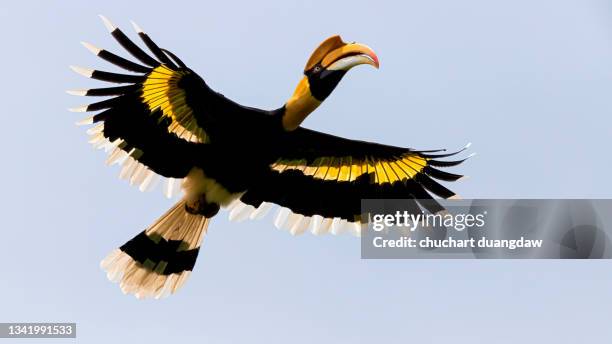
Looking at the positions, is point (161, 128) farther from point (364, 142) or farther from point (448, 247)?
point (448, 247)

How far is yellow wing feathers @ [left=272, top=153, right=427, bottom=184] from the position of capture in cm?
1314

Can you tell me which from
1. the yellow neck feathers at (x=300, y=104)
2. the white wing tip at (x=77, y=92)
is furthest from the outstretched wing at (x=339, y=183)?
the white wing tip at (x=77, y=92)

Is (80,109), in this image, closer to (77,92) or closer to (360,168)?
(77,92)

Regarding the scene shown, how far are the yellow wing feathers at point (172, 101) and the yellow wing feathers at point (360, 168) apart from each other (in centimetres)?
123

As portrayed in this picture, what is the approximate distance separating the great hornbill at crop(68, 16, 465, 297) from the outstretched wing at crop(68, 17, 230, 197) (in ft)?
0.04

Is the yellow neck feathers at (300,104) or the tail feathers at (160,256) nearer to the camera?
the yellow neck feathers at (300,104)

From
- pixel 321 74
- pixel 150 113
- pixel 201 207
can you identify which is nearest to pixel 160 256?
pixel 201 207

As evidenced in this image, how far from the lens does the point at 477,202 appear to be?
1316 centimetres

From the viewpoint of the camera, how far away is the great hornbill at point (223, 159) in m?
11.8

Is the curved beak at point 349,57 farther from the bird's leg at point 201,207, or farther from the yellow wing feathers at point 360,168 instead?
the bird's leg at point 201,207

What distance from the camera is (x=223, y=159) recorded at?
12.4 meters

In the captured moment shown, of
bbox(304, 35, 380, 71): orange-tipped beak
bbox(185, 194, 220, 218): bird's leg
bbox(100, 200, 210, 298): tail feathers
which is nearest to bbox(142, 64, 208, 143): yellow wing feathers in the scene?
bbox(185, 194, 220, 218): bird's leg

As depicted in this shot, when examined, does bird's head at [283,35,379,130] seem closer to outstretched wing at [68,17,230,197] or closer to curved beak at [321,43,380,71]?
curved beak at [321,43,380,71]

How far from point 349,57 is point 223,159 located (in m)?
1.82
